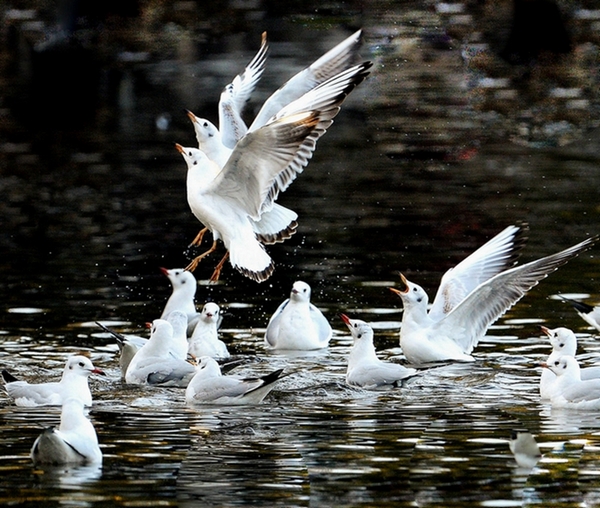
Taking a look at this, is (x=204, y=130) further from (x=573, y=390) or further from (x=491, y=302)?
(x=573, y=390)

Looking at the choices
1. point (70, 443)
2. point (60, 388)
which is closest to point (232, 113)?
point (60, 388)

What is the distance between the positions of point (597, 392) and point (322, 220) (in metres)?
9.04

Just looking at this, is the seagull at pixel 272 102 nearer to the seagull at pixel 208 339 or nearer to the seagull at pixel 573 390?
the seagull at pixel 208 339

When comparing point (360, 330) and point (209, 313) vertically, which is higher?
point (360, 330)

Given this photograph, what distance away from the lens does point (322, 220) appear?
19.5 metres

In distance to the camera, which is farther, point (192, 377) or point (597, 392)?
point (192, 377)

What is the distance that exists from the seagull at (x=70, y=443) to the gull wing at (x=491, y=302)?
452cm

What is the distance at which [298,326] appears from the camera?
13547 millimetres

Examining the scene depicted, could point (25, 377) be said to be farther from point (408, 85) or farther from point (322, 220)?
point (408, 85)

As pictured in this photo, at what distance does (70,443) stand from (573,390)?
3.69 m

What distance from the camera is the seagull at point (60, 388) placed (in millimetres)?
10398

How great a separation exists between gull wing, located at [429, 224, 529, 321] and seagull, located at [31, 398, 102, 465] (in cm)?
509

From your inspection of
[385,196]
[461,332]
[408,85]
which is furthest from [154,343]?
[408,85]

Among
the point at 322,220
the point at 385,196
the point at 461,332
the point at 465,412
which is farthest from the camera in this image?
the point at 385,196
